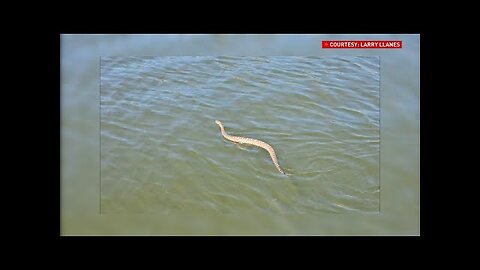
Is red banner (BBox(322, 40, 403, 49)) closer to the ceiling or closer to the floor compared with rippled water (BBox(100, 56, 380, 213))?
closer to the ceiling

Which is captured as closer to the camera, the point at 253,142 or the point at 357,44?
the point at 357,44

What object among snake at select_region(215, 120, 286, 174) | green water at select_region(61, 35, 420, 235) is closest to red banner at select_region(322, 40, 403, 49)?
green water at select_region(61, 35, 420, 235)

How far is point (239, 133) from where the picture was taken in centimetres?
465

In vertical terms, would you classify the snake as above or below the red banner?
below

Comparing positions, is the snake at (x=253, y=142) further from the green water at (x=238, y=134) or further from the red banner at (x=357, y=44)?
the red banner at (x=357, y=44)

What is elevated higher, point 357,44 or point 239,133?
point 357,44

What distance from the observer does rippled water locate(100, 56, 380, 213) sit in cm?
457

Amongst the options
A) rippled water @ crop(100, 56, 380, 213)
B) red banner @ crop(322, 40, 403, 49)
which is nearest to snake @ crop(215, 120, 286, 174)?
rippled water @ crop(100, 56, 380, 213)

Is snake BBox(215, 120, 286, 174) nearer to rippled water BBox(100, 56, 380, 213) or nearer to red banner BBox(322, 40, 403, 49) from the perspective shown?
rippled water BBox(100, 56, 380, 213)

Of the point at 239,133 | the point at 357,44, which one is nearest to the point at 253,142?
the point at 239,133

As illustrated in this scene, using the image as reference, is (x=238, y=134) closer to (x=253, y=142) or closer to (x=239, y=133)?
(x=239, y=133)

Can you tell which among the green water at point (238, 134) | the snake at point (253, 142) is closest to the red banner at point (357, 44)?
the green water at point (238, 134)

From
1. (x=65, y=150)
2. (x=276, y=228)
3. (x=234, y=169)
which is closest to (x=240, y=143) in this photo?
(x=234, y=169)

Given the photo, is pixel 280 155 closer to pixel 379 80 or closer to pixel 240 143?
pixel 240 143
